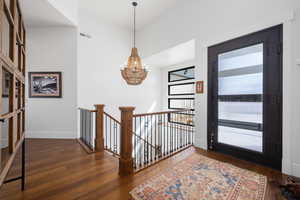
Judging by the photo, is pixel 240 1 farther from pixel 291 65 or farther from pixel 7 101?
pixel 7 101

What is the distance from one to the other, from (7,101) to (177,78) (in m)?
4.90

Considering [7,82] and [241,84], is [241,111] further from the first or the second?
[7,82]

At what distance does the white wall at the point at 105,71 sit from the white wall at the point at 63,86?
232 millimetres

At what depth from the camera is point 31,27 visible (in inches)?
147

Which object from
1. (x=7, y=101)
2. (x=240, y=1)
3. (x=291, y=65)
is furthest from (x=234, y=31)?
(x=7, y=101)

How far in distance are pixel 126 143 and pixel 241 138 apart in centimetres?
217

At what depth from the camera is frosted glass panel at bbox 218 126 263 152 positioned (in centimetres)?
234

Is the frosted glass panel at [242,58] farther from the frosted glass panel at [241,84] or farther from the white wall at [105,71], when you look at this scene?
the white wall at [105,71]

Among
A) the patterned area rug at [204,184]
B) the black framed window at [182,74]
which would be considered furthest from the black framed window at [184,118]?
the patterned area rug at [204,184]

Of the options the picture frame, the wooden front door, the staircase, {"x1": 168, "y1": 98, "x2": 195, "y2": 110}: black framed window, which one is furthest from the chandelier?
{"x1": 168, "y1": 98, "x2": 195, "y2": 110}: black framed window

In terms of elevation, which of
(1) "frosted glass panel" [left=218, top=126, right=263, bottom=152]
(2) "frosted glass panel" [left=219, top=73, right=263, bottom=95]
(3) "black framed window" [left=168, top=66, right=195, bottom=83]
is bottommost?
(1) "frosted glass panel" [left=218, top=126, right=263, bottom=152]

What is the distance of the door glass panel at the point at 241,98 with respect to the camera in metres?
2.32

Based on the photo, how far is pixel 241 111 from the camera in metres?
2.53

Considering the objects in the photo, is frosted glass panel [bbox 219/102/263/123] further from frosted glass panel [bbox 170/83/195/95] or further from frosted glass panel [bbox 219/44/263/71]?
frosted glass panel [bbox 170/83/195/95]
